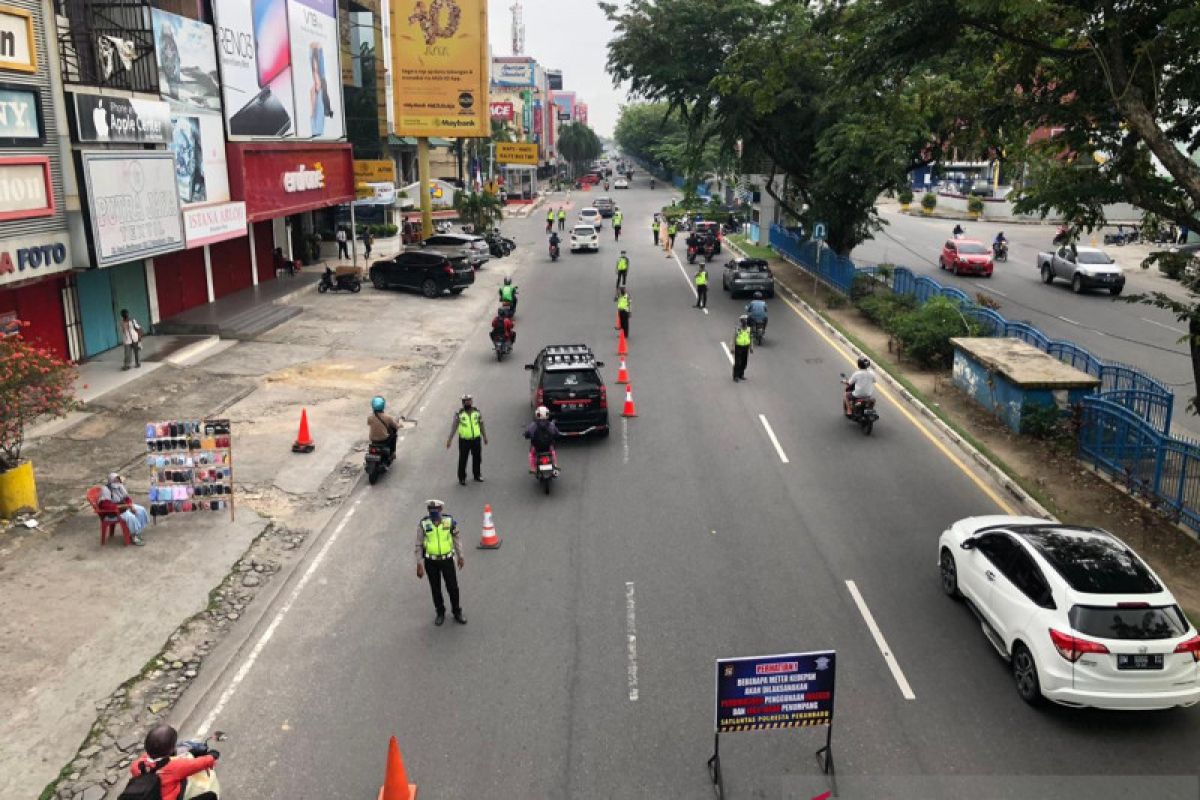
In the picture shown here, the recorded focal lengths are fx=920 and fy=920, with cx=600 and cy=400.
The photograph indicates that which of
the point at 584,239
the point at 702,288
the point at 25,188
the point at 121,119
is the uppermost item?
the point at 121,119

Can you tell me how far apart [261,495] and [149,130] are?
12.0m

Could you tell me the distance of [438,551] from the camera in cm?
1068

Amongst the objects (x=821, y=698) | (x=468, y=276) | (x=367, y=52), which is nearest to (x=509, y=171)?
(x=367, y=52)

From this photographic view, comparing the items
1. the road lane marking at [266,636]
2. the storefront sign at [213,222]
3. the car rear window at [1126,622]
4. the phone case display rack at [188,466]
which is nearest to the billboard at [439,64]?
the storefront sign at [213,222]

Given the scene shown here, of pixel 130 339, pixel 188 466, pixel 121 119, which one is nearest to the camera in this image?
pixel 188 466

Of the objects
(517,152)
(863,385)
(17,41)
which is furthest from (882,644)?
(517,152)

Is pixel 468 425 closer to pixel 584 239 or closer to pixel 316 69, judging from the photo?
pixel 316 69

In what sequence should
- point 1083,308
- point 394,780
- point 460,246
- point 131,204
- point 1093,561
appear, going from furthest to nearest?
1. point 460,246
2. point 1083,308
3. point 131,204
4. point 1093,561
5. point 394,780

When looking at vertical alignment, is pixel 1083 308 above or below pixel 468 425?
below

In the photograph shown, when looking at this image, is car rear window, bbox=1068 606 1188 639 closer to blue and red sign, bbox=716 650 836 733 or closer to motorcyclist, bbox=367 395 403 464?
blue and red sign, bbox=716 650 836 733

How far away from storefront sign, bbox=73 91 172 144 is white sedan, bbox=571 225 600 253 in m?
29.5

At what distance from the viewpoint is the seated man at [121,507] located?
42.5 ft

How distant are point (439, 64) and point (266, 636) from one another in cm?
3902

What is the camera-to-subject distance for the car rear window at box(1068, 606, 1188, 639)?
8.77 meters
